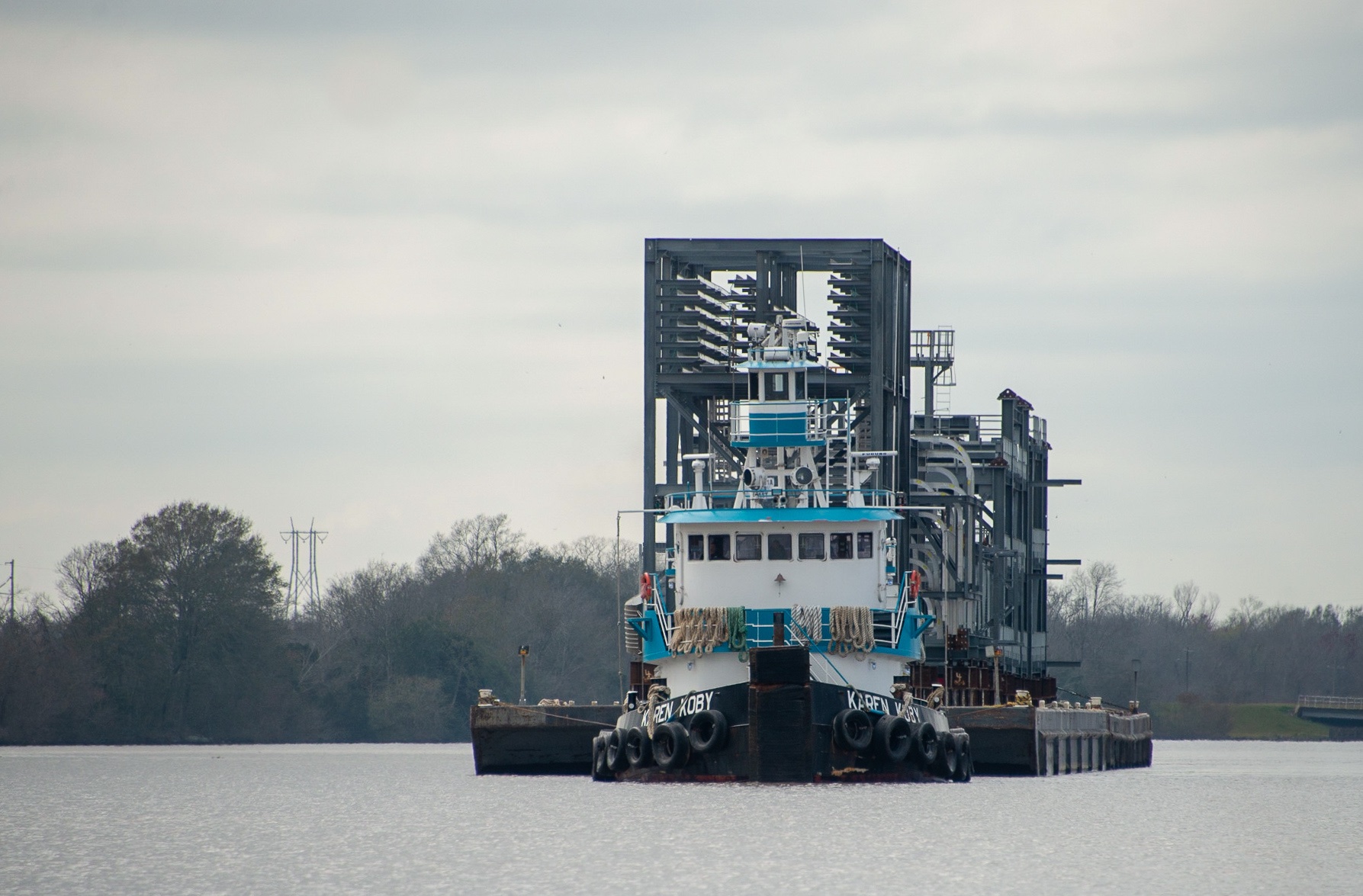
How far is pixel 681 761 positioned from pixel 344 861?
482 inches

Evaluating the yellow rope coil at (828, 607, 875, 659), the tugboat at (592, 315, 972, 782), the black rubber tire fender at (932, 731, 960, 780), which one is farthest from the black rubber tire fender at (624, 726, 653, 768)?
the black rubber tire fender at (932, 731, 960, 780)

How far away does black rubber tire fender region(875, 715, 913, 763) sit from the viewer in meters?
49.6

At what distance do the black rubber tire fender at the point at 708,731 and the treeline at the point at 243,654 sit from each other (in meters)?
62.9

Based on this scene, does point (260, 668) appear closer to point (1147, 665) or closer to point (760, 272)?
point (760, 272)

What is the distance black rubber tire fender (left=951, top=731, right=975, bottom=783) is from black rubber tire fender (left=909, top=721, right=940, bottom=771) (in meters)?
1.91

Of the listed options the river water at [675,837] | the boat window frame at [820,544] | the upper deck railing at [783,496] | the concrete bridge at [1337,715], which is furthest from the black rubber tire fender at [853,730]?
the concrete bridge at [1337,715]

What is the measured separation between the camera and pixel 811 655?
49.9m

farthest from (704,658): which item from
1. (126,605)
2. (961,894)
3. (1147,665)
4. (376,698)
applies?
(1147,665)

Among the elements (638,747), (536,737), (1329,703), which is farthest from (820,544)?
(1329,703)

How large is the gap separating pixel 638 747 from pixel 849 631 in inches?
238

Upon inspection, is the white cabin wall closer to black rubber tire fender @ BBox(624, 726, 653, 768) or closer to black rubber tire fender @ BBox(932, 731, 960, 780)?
black rubber tire fender @ BBox(624, 726, 653, 768)

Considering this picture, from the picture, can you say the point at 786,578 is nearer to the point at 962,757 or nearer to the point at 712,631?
the point at 712,631

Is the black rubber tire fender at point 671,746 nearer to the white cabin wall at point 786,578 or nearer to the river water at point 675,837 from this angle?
the river water at point 675,837

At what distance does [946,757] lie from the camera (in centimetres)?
5247
